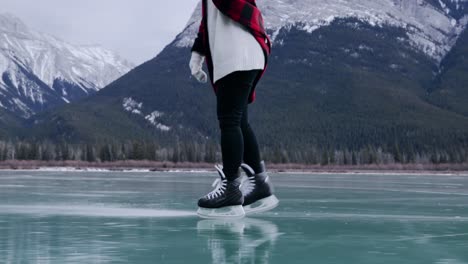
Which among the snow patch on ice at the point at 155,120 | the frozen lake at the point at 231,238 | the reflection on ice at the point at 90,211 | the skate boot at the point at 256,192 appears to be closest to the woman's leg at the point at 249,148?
the skate boot at the point at 256,192

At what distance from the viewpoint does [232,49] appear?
5.12m

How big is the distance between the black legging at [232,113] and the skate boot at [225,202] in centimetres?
8

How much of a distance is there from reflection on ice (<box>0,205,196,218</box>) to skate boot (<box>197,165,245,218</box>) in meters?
0.52

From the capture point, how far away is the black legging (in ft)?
16.9

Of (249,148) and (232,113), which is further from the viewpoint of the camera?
(249,148)

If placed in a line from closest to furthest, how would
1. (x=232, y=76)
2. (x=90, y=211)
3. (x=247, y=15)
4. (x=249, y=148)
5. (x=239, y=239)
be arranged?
(x=239, y=239) → (x=232, y=76) → (x=247, y=15) → (x=249, y=148) → (x=90, y=211)

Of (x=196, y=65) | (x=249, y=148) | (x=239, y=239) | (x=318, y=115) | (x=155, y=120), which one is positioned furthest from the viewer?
(x=155, y=120)

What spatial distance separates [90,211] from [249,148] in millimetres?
1613

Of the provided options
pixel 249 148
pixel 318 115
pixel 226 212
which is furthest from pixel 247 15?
pixel 318 115

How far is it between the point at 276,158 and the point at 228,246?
10060 cm

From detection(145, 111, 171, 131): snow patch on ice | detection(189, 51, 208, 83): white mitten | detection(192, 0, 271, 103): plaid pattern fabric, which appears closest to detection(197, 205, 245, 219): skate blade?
detection(192, 0, 271, 103): plaid pattern fabric

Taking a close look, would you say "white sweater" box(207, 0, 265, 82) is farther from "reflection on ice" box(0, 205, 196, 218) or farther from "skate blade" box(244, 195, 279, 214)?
"reflection on ice" box(0, 205, 196, 218)

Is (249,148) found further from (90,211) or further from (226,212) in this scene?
(90,211)

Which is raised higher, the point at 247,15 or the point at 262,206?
the point at 247,15
